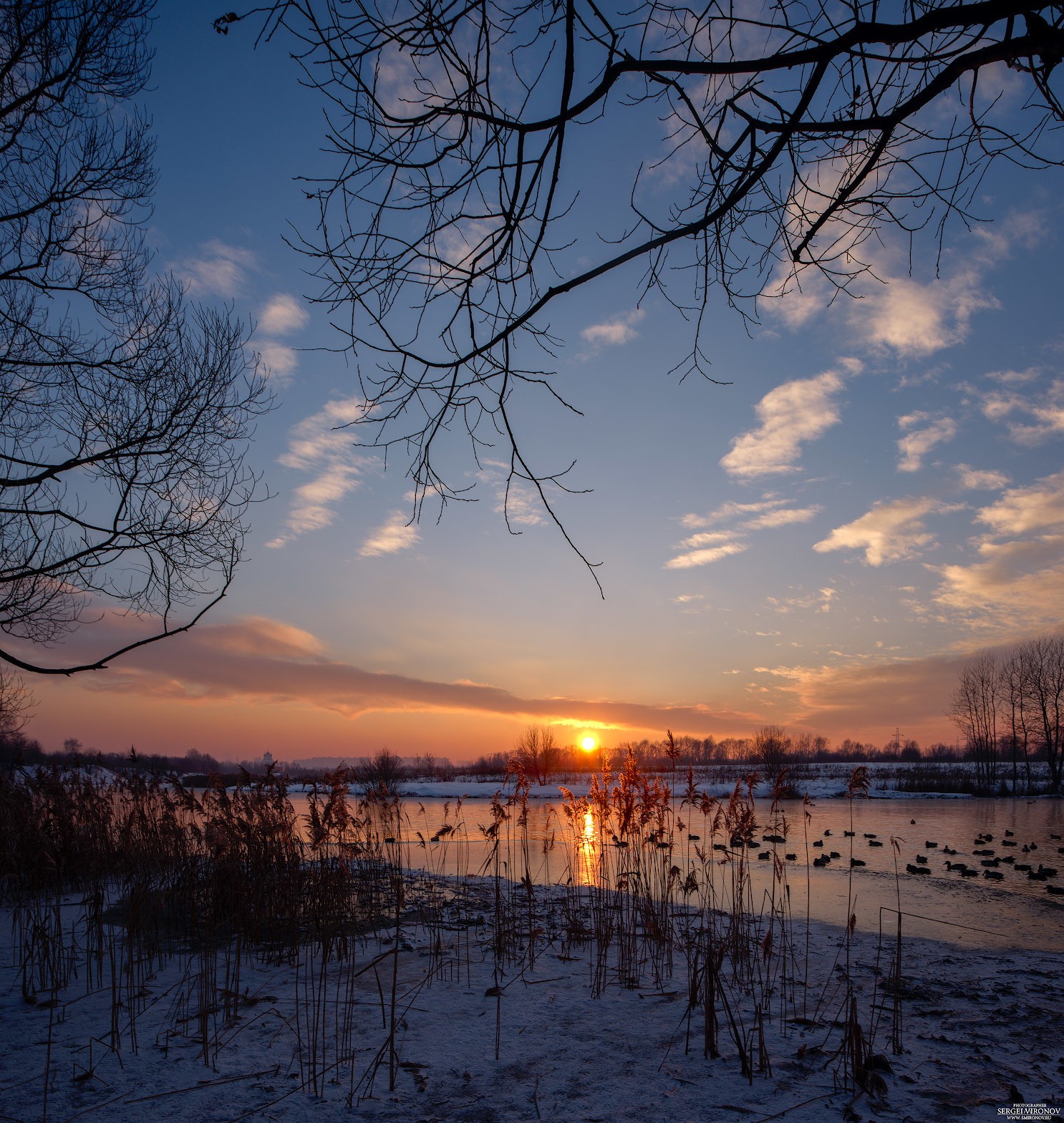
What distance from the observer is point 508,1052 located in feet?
11.8

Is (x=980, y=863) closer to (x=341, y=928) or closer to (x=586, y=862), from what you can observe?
(x=586, y=862)

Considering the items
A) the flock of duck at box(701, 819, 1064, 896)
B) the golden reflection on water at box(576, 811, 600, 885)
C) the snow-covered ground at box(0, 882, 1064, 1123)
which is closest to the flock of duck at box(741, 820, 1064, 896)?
the flock of duck at box(701, 819, 1064, 896)

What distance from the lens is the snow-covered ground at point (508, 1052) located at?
118 inches

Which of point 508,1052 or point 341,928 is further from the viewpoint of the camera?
point 341,928

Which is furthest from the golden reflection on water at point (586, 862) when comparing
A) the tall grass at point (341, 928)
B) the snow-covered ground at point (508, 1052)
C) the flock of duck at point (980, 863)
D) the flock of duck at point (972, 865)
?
the snow-covered ground at point (508, 1052)

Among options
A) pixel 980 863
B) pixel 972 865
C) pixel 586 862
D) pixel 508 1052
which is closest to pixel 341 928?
pixel 508 1052

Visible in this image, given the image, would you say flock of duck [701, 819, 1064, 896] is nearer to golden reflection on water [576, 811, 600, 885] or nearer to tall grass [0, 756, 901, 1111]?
golden reflection on water [576, 811, 600, 885]

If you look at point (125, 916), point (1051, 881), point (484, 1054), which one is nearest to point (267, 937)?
point (125, 916)

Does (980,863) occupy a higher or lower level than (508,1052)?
lower

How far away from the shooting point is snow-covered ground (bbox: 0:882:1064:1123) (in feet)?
9.87

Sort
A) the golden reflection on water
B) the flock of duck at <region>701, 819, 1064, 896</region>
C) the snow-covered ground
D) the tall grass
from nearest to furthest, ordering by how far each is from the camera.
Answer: the snow-covered ground, the tall grass, the golden reflection on water, the flock of duck at <region>701, 819, 1064, 896</region>

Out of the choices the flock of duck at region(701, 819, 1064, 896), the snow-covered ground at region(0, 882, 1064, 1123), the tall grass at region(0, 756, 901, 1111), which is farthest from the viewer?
the flock of duck at region(701, 819, 1064, 896)

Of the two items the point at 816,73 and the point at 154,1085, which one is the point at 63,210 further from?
the point at 154,1085

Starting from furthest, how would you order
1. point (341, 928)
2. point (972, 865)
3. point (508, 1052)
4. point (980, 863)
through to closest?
point (980, 863) < point (972, 865) < point (341, 928) < point (508, 1052)
